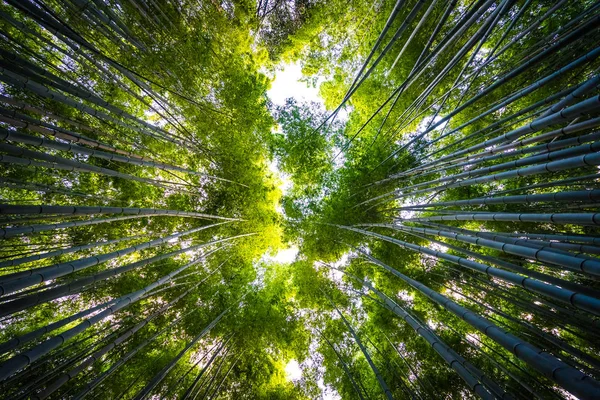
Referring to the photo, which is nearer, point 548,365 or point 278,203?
point 548,365

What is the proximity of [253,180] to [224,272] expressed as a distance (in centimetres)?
265

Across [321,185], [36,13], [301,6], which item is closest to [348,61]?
[301,6]

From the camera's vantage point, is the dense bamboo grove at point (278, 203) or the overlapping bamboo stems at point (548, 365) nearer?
the overlapping bamboo stems at point (548, 365)

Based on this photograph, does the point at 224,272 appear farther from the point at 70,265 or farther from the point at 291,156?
the point at 70,265

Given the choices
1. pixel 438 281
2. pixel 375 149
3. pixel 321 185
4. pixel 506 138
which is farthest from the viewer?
pixel 321 185

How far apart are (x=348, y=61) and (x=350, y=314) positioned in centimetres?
700

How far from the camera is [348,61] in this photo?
7461 millimetres

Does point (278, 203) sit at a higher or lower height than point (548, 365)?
higher

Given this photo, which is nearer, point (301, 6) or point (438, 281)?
point (438, 281)

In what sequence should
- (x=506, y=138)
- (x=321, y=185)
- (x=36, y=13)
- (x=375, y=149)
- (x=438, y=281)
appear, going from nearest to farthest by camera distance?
1. (x=36, y=13)
2. (x=506, y=138)
3. (x=438, y=281)
4. (x=375, y=149)
5. (x=321, y=185)

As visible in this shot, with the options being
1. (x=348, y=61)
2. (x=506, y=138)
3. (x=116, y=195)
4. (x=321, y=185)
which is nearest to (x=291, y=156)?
(x=321, y=185)

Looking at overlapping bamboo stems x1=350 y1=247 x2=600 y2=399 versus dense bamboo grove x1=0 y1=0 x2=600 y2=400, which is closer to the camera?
overlapping bamboo stems x1=350 y1=247 x2=600 y2=399

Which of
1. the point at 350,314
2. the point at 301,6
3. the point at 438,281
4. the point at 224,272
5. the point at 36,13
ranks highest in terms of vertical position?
the point at 301,6

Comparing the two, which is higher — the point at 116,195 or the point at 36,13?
the point at 36,13
